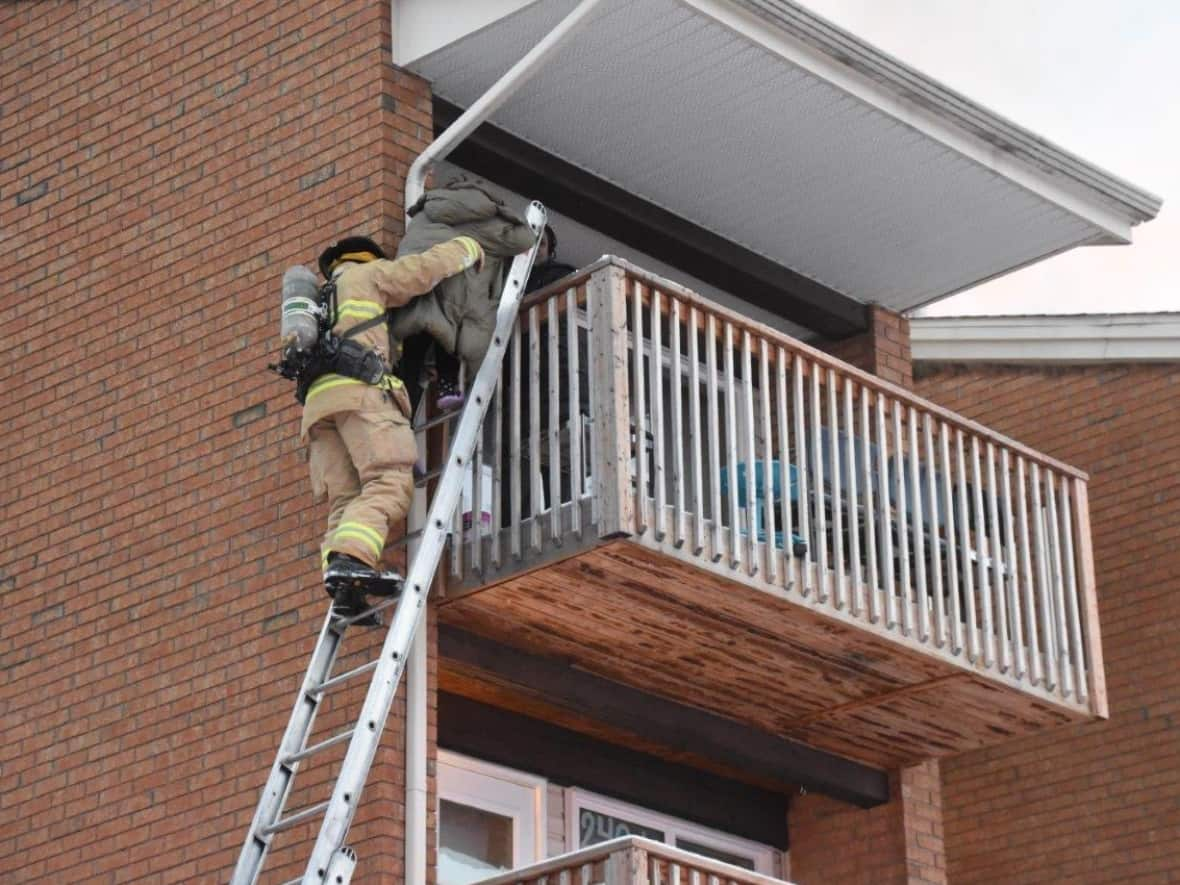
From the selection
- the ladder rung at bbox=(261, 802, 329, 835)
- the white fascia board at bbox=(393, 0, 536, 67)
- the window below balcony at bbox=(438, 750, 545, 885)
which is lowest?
the ladder rung at bbox=(261, 802, 329, 835)

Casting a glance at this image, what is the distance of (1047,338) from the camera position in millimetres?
18297

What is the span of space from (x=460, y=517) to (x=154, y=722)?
1789 mm

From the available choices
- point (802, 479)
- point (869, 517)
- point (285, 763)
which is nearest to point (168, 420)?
point (285, 763)

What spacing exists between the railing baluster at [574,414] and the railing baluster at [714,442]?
1.88 ft

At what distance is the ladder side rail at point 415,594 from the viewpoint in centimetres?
1088

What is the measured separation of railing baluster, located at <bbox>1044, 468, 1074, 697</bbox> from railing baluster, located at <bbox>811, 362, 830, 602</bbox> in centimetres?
156

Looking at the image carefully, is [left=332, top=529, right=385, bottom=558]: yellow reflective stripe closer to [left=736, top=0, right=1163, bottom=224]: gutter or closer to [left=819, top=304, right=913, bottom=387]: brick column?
[left=736, top=0, right=1163, bottom=224]: gutter

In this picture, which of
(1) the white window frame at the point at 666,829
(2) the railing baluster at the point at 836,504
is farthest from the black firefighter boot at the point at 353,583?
(1) the white window frame at the point at 666,829

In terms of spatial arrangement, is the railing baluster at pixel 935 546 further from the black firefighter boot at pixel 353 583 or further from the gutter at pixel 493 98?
the black firefighter boot at pixel 353 583

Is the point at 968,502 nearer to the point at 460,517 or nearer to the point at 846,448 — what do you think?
the point at 846,448

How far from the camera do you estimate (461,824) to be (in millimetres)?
13789

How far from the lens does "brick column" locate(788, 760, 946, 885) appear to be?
15.0m

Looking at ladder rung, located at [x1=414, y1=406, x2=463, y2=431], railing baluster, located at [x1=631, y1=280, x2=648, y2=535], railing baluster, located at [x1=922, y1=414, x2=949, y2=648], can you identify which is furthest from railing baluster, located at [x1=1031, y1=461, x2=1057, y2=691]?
ladder rung, located at [x1=414, y1=406, x2=463, y2=431]

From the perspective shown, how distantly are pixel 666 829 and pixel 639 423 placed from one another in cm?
345
